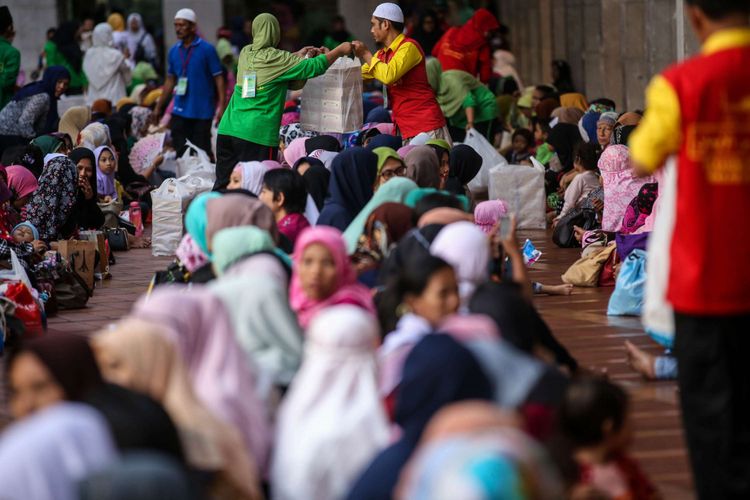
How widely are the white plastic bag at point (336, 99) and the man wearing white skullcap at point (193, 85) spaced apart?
3.34 m

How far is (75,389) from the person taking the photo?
4250mm

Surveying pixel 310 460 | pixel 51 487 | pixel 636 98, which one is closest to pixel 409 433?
pixel 310 460

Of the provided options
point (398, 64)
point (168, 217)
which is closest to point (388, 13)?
point (398, 64)

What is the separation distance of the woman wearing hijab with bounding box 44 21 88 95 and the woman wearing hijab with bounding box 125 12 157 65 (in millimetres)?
2629

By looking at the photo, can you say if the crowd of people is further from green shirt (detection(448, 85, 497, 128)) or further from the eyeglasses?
green shirt (detection(448, 85, 497, 128))

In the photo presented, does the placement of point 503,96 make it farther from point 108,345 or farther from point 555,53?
point 108,345

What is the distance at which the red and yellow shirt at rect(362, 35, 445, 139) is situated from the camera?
11.5 m

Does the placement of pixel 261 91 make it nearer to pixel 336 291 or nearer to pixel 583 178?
pixel 583 178

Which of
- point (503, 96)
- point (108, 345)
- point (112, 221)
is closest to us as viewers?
point (108, 345)

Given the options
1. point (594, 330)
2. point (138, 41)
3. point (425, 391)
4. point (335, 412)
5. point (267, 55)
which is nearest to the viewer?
point (425, 391)

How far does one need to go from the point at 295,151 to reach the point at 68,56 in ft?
35.0

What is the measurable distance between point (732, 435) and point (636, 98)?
12.6 metres

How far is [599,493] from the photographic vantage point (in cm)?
445

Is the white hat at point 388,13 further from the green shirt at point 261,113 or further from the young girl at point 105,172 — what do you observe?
the young girl at point 105,172
